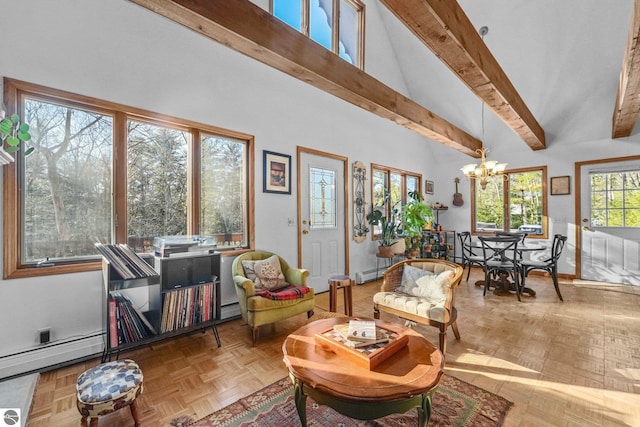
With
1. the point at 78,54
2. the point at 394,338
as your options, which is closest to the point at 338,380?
the point at 394,338

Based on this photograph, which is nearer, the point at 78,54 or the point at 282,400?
the point at 282,400

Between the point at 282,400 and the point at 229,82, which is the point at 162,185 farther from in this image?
the point at 282,400

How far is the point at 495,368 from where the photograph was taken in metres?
2.19

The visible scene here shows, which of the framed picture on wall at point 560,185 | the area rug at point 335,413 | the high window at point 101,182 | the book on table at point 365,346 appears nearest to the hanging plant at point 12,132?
the high window at point 101,182

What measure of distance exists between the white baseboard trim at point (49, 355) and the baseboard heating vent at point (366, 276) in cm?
354

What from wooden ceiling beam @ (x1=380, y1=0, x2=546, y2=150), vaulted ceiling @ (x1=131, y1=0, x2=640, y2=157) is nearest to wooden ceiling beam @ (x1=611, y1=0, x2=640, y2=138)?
vaulted ceiling @ (x1=131, y1=0, x2=640, y2=157)

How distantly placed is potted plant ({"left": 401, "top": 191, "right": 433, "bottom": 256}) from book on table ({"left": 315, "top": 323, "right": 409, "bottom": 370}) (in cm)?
368

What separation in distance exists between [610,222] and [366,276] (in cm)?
431

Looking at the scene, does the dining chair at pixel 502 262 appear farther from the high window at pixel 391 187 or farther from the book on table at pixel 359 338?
the book on table at pixel 359 338

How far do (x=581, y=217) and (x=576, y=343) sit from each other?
11.9ft

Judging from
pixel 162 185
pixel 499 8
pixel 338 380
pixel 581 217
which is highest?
pixel 499 8

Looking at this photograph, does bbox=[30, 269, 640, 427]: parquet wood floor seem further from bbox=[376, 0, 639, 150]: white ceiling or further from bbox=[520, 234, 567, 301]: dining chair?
bbox=[376, 0, 639, 150]: white ceiling

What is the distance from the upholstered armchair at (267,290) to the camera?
259 centimetres

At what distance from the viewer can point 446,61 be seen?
2385 mm
